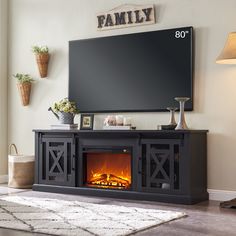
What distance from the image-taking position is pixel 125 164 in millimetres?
5129

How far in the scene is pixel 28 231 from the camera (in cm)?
335

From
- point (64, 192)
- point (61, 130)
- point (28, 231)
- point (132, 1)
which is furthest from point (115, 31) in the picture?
point (28, 231)

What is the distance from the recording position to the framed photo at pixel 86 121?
5.52m

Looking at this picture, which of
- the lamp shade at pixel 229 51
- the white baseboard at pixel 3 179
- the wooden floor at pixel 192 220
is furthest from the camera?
the white baseboard at pixel 3 179

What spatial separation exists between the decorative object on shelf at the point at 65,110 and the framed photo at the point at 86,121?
115 mm

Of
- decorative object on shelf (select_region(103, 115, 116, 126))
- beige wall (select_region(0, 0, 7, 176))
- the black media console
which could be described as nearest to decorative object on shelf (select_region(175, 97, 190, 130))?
the black media console

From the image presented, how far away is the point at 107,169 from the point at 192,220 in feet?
5.42

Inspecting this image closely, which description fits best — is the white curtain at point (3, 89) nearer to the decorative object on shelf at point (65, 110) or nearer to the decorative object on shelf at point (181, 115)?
the decorative object on shelf at point (65, 110)

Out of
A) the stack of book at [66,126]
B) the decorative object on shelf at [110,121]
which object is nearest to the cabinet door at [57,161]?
the stack of book at [66,126]

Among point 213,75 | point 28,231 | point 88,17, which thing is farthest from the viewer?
point 88,17

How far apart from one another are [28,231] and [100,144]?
1.91 metres

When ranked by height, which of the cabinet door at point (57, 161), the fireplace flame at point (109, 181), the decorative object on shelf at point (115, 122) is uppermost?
the decorative object on shelf at point (115, 122)

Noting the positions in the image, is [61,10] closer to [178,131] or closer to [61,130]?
[61,130]

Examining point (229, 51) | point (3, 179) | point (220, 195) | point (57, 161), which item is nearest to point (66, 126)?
point (57, 161)
